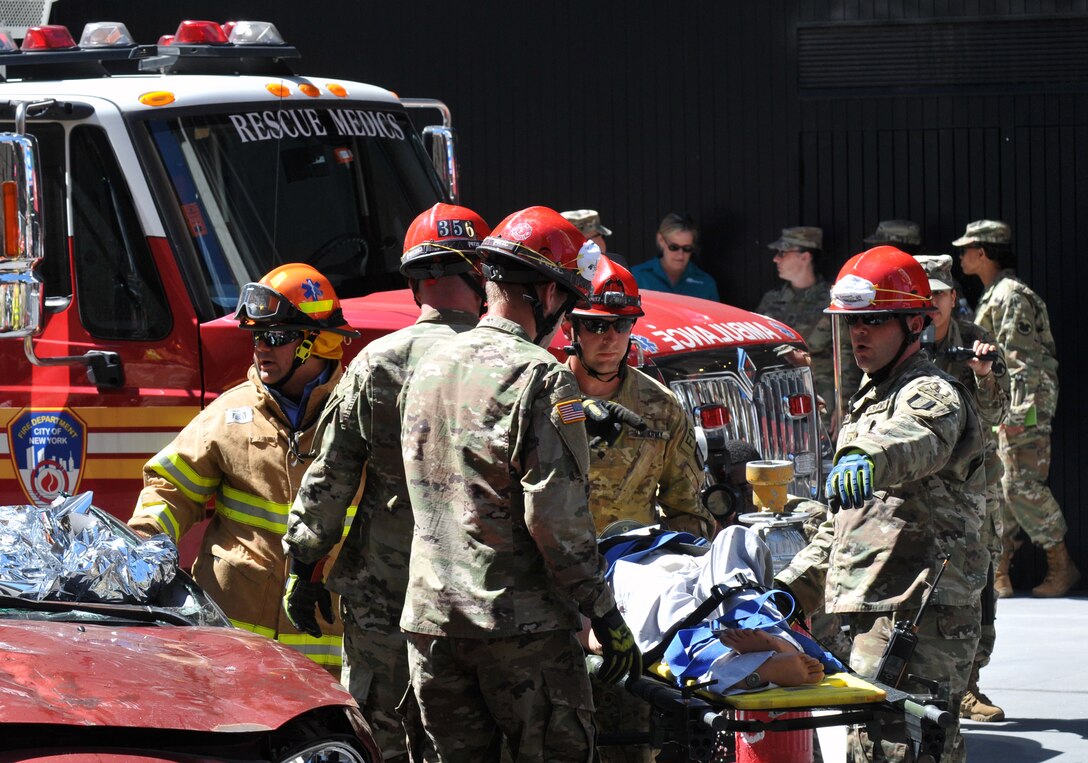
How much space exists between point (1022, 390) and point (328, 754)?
7334mm

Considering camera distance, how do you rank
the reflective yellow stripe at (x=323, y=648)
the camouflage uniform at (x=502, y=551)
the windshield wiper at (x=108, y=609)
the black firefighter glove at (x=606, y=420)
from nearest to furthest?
the windshield wiper at (x=108, y=609)
the camouflage uniform at (x=502, y=551)
the black firefighter glove at (x=606, y=420)
the reflective yellow stripe at (x=323, y=648)

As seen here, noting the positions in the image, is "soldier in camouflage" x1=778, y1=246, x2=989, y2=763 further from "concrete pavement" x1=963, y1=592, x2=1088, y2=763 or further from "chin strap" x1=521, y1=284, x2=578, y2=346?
"concrete pavement" x1=963, y1=592, x2=1088, y2=763

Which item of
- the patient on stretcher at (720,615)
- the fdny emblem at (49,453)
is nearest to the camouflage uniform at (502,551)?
the patient on stretcher at (720,615)

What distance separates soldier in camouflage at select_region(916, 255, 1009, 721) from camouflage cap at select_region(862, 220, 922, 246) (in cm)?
206

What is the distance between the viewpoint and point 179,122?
23.6ft

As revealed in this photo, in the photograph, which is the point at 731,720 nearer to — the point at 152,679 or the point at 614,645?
the point at 614,645

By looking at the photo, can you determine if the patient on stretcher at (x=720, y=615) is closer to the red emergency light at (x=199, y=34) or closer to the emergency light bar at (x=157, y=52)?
the emergency light bar at (x=157, y=52)

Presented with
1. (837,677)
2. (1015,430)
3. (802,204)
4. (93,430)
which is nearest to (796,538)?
(837,677)

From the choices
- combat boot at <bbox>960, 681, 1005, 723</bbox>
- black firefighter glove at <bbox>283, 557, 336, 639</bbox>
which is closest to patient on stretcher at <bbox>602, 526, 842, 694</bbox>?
black firefighter glove at <bbox>283, 557, 336, 639</bbox>

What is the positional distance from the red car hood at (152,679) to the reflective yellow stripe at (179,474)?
51.4 inches

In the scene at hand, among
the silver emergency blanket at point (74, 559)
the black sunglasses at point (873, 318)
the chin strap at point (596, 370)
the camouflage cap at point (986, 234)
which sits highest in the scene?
the black sunglasses at point (873, 318)

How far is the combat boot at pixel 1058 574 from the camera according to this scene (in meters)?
10.9

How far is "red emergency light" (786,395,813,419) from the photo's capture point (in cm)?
855

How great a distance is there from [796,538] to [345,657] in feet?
6.76
